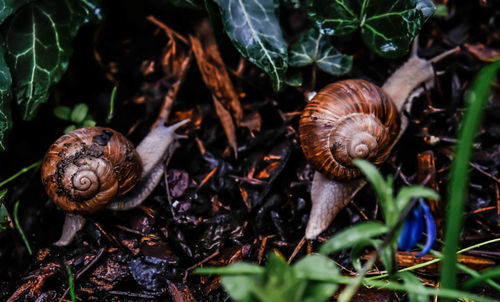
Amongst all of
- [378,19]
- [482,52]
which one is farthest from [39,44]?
[482,52]

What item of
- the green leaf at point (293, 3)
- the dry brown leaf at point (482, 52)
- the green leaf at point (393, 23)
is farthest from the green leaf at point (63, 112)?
the dry brown leaf at point (482, 52)

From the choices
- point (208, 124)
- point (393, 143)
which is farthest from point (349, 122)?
point (208, 124)

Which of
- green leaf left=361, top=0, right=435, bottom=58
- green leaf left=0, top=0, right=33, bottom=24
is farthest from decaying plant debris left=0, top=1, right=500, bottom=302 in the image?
green leaf left=0, top=0, right=33, bottom=24

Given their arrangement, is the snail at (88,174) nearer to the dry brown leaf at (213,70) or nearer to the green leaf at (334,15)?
the dry brown leaf at (213,70)

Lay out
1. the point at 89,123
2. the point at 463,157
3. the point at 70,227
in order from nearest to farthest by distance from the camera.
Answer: the point at 463,157, the point at 70,227, the point at 89,123

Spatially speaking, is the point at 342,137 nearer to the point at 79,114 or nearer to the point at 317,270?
the point at 317,270

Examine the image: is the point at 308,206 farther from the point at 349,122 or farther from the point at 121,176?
the point at 121,176

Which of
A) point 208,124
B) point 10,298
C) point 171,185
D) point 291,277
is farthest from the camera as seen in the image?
point 208,124
